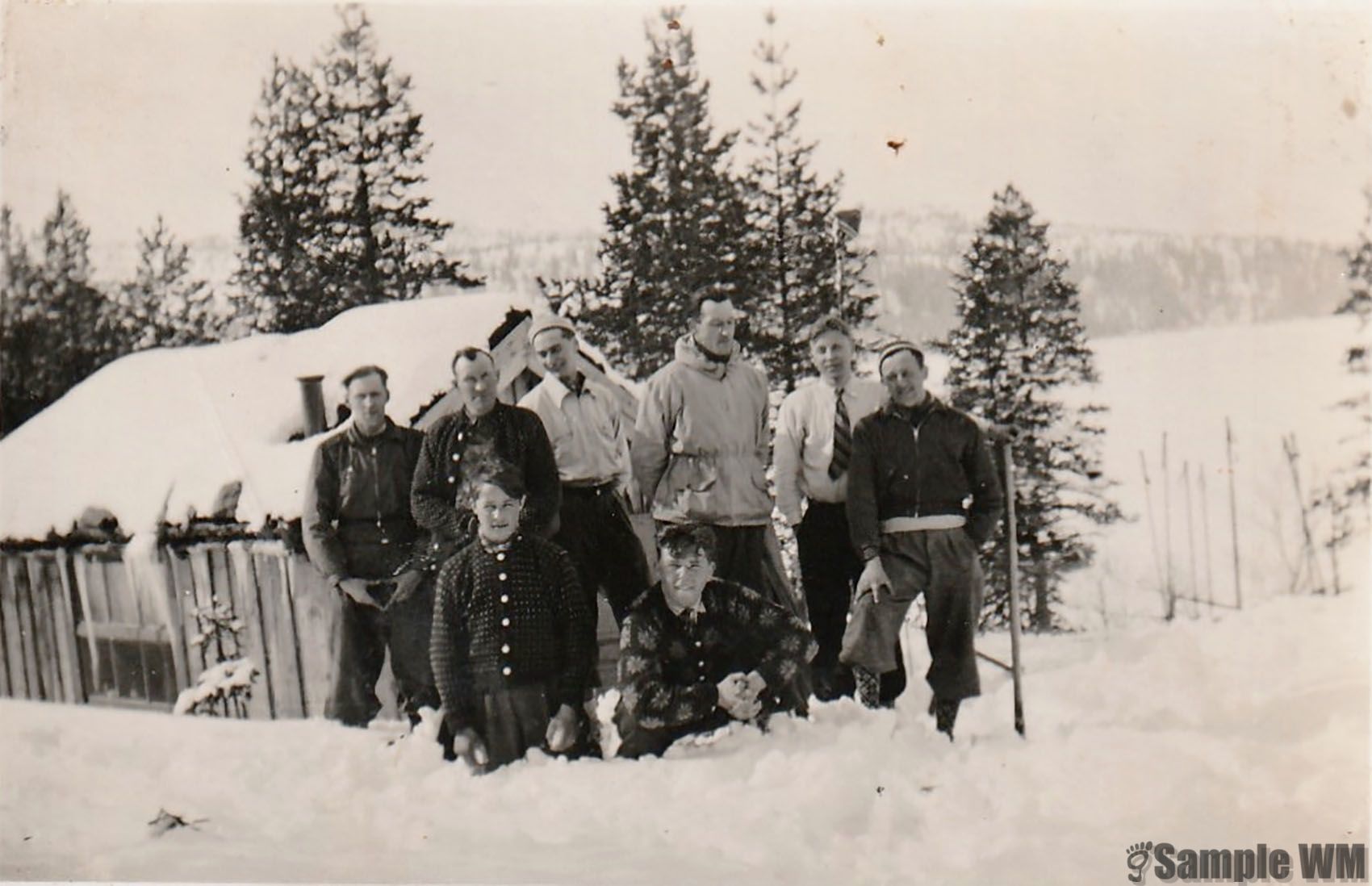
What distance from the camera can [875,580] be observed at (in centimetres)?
404

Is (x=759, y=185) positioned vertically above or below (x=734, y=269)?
above

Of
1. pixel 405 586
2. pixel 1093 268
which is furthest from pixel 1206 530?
pixel 405 586

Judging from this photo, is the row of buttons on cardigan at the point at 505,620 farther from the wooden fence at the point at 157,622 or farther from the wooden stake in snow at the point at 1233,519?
the wooden stake in snow at the point at 1233,519

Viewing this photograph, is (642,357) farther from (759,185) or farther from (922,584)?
(922,584)

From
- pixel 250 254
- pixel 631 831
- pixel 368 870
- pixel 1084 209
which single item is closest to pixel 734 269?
pixel 1084 209

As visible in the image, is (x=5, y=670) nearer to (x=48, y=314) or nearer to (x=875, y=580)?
(x=48, y=314)

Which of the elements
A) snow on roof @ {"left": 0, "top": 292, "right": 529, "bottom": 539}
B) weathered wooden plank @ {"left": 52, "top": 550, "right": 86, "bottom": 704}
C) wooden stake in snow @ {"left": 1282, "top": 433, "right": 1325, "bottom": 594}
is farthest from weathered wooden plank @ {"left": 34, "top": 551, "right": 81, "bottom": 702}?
wooden stake in snow @ {"left": 1282, "top": 433, "right": 1325, "bottom": 594}

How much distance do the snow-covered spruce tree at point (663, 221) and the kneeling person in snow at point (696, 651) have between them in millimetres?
1414

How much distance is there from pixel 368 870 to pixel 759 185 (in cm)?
319

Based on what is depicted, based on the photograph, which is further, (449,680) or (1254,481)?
(1254,481)

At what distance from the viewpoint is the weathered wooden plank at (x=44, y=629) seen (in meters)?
4.93

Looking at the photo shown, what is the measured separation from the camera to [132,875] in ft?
13.8

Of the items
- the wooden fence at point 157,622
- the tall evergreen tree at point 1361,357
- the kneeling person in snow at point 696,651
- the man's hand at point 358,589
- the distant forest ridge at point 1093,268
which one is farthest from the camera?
the wooden fence at point 157,622

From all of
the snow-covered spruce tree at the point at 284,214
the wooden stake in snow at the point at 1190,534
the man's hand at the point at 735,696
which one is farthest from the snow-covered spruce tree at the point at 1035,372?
the snow-covered spruce tree at the point at 284,214
